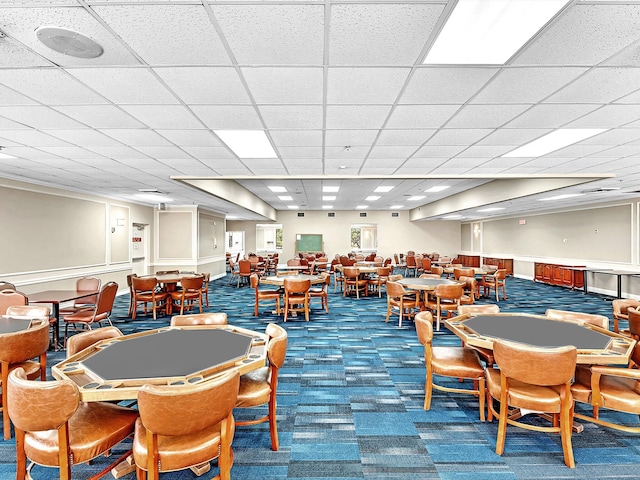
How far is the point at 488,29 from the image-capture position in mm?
1880

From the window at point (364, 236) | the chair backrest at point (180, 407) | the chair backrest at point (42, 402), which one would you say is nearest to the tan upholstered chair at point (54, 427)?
the chair backrest at point (42, 402)

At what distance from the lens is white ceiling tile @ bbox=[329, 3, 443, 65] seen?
5.62 ft

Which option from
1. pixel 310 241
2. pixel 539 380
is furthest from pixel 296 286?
pixel 310 241

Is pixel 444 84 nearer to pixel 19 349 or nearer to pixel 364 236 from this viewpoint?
pixel 19 349

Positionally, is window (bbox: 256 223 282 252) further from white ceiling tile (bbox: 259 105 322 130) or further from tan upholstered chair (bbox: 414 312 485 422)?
tan upholstered chair (bbox: 414 312 485 422)

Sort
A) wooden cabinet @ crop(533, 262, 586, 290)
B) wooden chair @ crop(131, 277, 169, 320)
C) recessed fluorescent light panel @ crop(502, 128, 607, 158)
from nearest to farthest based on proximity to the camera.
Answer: recessed fluorescent light panel @ crop(502, 128, 607, 158) < wooden chair @ crop(131, 277, 169, 320) < wooden cabinet @ crop(533, 262, 586, 290)

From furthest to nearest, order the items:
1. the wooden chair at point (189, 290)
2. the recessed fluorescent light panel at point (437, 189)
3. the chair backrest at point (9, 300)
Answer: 1. the recessed fluorescent light panel at point (437, 189)
2. the wooden chair at point (189, 290)
3. the chair backrest at point (9, 300)

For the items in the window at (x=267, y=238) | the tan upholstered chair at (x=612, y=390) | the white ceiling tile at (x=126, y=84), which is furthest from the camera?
the window at (x=267, y=238)

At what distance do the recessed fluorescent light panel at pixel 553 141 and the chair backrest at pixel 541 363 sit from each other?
260 cm

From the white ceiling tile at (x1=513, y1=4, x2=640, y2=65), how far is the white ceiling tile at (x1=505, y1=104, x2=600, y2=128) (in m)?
0.83

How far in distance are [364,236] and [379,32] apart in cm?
1484

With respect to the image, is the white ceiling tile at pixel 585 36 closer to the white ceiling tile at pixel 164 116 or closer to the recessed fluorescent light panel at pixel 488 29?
the recessed fluorescent light panel at pixel 488 29

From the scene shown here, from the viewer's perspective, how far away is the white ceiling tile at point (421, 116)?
2985 mm

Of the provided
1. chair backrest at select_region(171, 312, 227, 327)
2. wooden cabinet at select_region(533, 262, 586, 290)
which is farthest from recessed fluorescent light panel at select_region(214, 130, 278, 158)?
wooden cabinet at select_region(533, 262, 586, 290)
